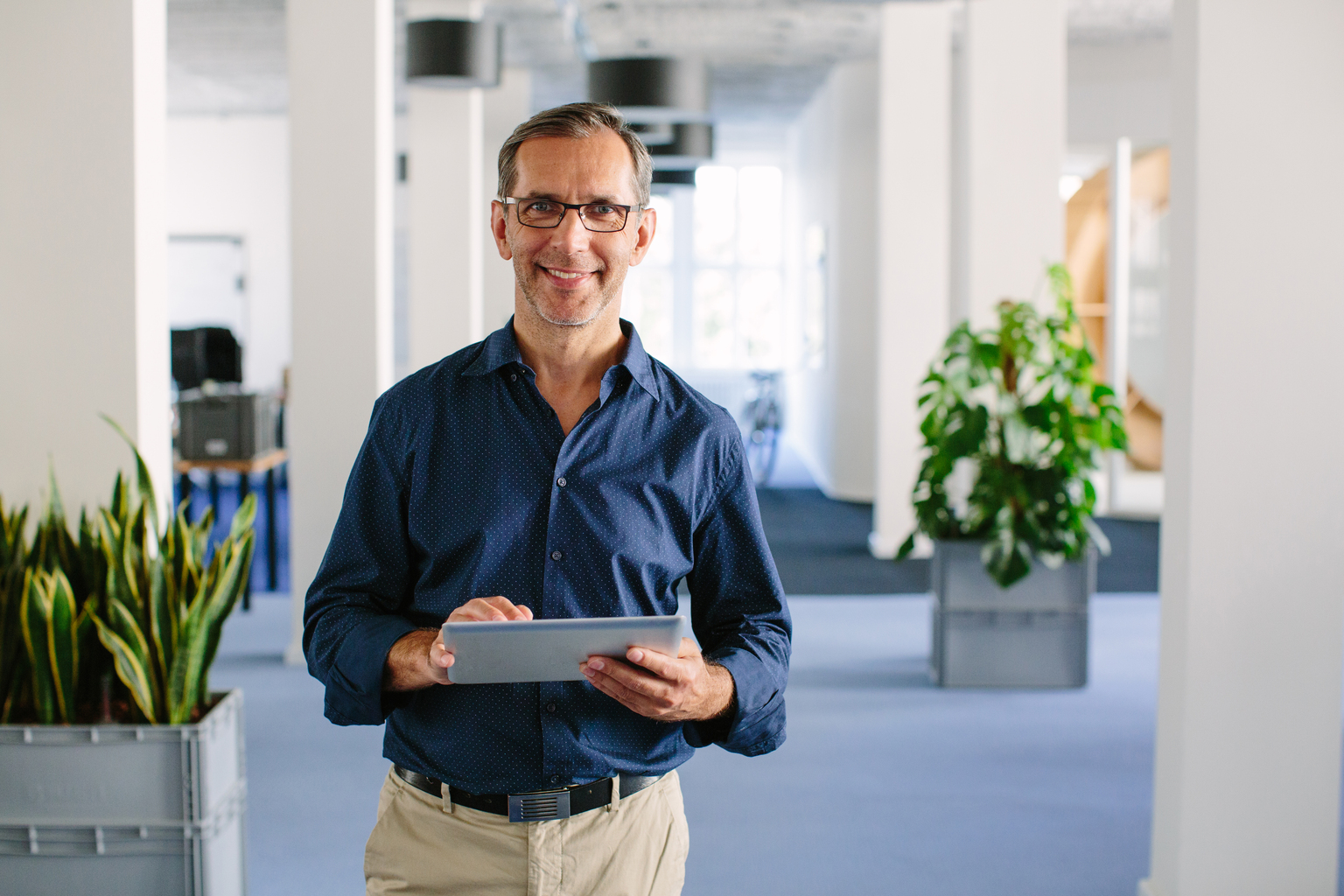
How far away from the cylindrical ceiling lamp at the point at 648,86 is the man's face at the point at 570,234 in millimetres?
4835

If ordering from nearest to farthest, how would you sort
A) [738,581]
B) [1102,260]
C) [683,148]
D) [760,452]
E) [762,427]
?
1. [738,581]
2. [683,148]
3. [1102,260]
4. [762,427]
5. [760,452]

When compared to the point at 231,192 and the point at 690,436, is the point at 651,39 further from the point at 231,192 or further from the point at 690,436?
the point at 690,436

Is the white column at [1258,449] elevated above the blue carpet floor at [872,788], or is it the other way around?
the white column at [1258,449]

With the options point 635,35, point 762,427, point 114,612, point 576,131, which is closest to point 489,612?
point 576,131

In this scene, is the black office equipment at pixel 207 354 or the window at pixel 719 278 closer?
the black office equipment at pixel 207 354

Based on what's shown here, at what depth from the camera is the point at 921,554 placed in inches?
292

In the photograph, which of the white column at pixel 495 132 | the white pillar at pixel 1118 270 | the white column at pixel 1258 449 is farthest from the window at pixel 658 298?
the white column at pixel 1258 449

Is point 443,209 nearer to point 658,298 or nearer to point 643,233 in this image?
point 643,233

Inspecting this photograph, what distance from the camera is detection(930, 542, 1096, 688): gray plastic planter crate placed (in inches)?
182

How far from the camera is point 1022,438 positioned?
177 inches

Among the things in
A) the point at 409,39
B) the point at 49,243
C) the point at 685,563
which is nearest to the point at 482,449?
the point at 685,563

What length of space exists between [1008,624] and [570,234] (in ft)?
12.1

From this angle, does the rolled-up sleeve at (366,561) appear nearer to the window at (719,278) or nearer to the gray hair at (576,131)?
the gray hair at (576,131)

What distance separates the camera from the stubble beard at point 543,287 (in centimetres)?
141
